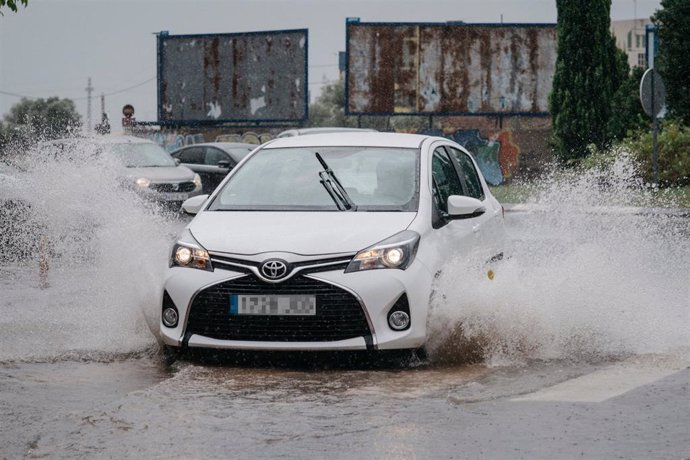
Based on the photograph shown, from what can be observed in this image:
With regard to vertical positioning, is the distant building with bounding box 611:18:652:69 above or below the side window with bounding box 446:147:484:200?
above

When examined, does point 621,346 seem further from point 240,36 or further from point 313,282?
point 240,36

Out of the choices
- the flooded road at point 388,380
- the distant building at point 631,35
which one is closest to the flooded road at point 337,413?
the flooded road at point 388,380

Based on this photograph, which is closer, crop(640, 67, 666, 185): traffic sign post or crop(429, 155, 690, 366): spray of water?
crop(429, 155, 690, 366): spray of water

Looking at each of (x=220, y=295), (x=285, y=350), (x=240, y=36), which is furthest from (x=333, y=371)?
(x=240, y=36)

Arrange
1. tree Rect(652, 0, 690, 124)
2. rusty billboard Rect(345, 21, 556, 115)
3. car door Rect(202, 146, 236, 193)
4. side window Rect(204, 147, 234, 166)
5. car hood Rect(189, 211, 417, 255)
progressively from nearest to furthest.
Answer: car hood Rect(189, 211, 417, 255) → car door Rect(202, 146, 236, 193) → side window Rect(204, 147, 234, 166) → tree Rect(652, 0, 690, 124) → rusty billboard Rect(345, 21, 556, 115)

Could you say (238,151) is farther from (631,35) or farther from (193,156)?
(631,35)

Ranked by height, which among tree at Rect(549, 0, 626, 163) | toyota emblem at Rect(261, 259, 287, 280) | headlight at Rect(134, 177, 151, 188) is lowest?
toyota emblem at Rect(261, 259, 287, 280)

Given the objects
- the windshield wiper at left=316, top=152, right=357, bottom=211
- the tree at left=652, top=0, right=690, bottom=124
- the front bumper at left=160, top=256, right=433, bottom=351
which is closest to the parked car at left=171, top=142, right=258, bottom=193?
the tree at left=652, top=0, right=690, bottom=124

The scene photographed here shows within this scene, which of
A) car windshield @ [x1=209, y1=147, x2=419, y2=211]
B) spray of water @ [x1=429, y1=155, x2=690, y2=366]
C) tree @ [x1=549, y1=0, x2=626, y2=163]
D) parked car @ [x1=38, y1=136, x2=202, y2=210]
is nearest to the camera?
spray of water @ [x1=429, y1=155, x2=690, y2=366]

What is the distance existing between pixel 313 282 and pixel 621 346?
89.6 inches

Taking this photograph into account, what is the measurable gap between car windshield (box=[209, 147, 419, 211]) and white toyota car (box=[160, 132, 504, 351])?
12 millimetres

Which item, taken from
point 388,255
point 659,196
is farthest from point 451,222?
point 659,196

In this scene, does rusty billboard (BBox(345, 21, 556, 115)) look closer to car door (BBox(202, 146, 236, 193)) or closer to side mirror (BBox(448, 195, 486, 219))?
car door (BBox(202, 146, 236, 193))

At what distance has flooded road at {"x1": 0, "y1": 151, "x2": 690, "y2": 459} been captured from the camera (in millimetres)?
5754
